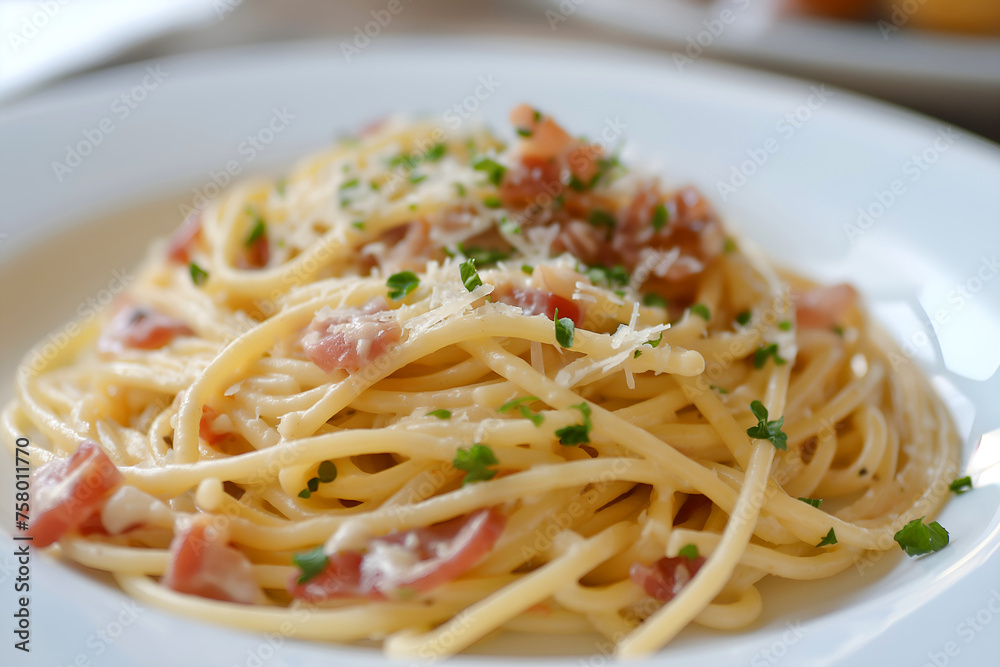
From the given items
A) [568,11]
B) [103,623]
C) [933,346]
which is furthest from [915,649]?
[568,11]

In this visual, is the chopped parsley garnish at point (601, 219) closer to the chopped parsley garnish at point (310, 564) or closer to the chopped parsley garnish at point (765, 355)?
the chopped parsley garnish at point (765, 355)

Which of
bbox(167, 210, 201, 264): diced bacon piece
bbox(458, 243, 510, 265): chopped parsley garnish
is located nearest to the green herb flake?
bbox(458, 243, 510, 265): chopped parsley garnish

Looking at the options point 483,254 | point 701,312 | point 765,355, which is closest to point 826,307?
point 765,355

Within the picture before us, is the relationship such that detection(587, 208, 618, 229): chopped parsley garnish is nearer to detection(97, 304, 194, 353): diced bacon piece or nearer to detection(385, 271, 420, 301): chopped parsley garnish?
detection(385, 271, 420, 301): chopped parsley garnish

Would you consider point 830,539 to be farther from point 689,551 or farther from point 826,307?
point 826,307

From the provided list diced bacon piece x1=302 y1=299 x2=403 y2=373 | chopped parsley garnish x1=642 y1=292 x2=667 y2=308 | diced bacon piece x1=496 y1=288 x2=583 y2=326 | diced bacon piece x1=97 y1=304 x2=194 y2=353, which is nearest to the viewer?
diced bacon piece x1=302 y1=299 x2=403 y2=373

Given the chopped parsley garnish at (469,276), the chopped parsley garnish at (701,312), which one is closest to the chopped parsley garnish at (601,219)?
the chopped parsley garnish at (701,312)

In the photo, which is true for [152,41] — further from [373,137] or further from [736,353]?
[736,353]
